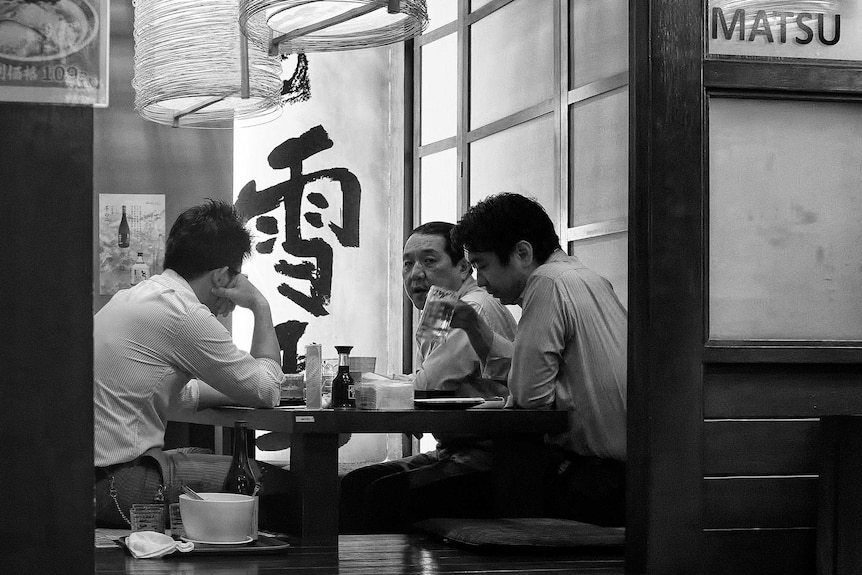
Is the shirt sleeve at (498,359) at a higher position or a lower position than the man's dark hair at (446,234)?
lower

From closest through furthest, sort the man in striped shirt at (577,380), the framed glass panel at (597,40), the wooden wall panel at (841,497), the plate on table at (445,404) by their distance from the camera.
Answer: the wooden wall panel at (841,497) → the man in striped shirt at (577,380) → the plate on table at (445,404) → the framed glass panel at (597,40)

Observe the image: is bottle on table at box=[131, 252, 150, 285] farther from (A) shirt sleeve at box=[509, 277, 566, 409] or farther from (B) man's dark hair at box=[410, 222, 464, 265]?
Answer: (A) shirt sleeve at box=[509, 277, 566, 409]

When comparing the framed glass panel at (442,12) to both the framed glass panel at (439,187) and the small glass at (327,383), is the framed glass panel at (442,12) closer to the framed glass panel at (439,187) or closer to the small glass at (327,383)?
the framed glass panel at (439,187)

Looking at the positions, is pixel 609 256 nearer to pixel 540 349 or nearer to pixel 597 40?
pixel 597 40

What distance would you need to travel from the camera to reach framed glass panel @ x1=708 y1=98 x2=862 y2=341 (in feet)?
8.66

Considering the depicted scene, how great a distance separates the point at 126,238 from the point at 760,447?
4.25 metres

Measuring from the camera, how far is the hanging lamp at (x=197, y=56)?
4172mm

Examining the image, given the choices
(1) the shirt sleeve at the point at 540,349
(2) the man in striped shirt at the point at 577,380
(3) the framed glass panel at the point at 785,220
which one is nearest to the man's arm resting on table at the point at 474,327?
(2) the man in striped shirt at the point at 577,380

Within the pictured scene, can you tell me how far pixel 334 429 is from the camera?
3.31 meters

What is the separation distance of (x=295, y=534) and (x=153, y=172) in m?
3.31

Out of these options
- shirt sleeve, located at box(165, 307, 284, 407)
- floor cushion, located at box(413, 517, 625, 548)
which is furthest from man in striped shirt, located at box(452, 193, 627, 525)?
shirt sleeve, located at box(165, 307, 284, 407)

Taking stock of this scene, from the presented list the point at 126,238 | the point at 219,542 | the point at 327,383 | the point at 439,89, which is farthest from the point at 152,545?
the point at 439,89

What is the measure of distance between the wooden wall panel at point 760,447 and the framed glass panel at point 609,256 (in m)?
1.59

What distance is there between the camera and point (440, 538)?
11.6 ft
